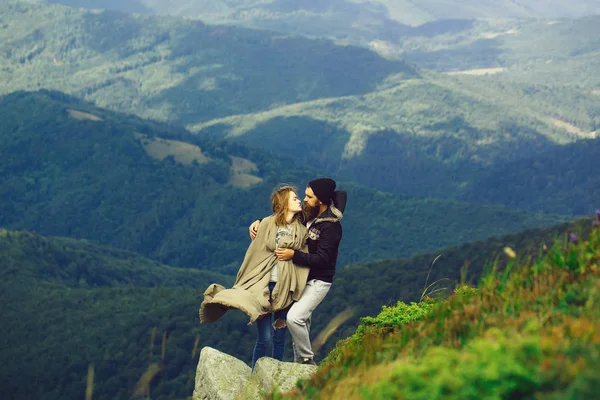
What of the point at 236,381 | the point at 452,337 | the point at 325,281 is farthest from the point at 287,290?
the point at 452,337

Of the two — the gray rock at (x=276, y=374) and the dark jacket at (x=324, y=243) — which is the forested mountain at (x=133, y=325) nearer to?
the gray rock at (x=276, y=374)

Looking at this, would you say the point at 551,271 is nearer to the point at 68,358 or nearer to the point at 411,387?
the point at 411,387

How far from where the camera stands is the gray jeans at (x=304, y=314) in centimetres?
1745

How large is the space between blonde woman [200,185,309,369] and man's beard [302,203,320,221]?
0.41 ft

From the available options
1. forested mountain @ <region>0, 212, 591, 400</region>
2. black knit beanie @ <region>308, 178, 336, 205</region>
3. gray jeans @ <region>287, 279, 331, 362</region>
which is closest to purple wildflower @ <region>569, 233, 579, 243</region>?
black knit beanie @ <region>308, 178, 336, 205</region>

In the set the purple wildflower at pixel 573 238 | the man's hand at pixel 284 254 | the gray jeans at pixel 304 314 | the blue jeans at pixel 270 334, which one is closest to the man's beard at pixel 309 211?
the man's hand at pixel 284 254

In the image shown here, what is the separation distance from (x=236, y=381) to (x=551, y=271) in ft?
25.0

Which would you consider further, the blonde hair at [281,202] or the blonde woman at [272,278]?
the blonde hair at [281,202]

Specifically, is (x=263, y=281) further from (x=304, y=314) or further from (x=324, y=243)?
(x=324, y=243)

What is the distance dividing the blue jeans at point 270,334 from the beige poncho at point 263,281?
0.33m

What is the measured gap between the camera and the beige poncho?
17.6 meters

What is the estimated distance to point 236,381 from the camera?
19.1m

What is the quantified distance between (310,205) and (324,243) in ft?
2.76

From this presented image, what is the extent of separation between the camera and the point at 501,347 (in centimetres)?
1042
